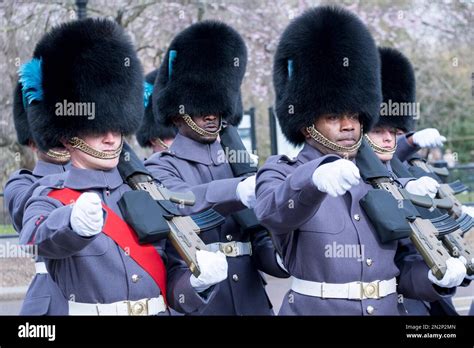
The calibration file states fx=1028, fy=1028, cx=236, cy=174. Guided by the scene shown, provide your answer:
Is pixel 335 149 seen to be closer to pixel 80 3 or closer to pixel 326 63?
pixel 326 63

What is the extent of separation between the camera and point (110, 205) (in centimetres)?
406

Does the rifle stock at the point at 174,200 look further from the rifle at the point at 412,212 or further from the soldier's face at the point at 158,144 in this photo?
the soldier's face at the point at 158,144

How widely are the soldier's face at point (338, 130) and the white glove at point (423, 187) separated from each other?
51 cm

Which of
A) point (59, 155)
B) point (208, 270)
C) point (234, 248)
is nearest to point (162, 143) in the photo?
point (59, 155)

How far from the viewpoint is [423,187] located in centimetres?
464

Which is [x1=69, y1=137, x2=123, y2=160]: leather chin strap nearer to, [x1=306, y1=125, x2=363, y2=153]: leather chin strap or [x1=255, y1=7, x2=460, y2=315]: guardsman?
[x1=255, y1=7, x2=460, y2=315]: guardsman

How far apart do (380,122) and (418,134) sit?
630mm

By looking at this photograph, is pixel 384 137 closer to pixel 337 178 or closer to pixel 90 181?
pixel 90 181

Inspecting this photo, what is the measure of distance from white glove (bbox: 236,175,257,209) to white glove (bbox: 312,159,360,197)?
884 millimetres

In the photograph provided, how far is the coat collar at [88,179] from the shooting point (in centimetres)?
402

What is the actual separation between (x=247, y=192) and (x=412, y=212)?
2.32 ft

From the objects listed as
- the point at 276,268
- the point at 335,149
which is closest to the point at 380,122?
the point at 276,268

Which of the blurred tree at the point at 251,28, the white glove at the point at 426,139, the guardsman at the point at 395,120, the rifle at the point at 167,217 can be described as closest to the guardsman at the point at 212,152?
the rifle at the point at 167,217

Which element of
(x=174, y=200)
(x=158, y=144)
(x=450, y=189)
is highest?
(x=174, y=200)
